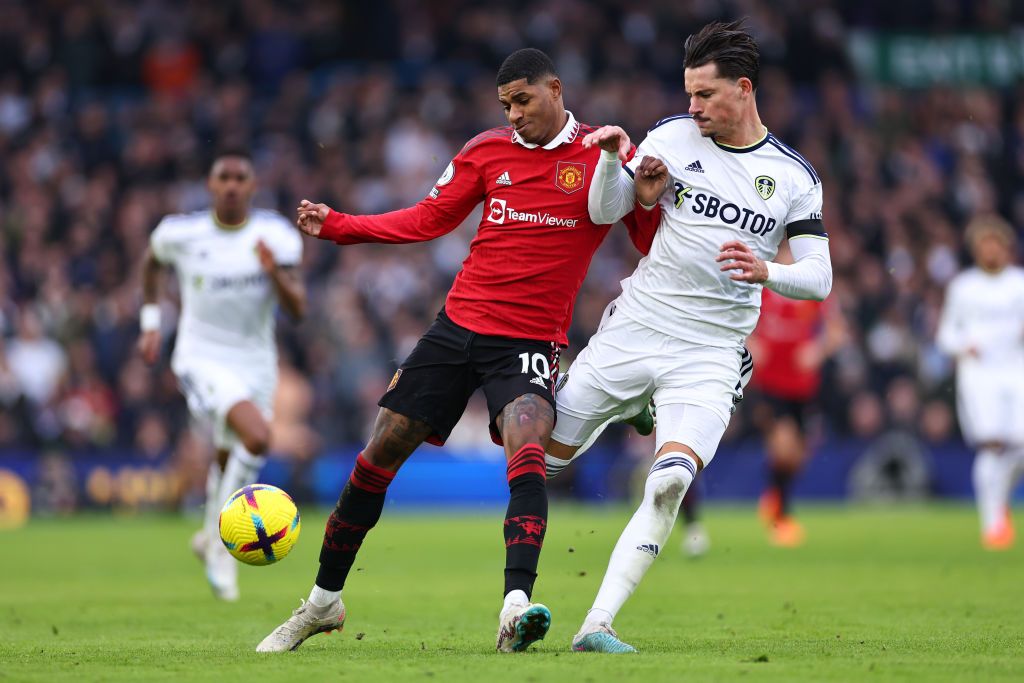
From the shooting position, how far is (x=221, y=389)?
10.6 meters

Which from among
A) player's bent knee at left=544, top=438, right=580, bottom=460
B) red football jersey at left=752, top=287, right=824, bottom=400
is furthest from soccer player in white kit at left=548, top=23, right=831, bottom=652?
red football jersey at left=752, top=287, right=824, bottom=400

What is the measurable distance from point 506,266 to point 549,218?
0.30 metres

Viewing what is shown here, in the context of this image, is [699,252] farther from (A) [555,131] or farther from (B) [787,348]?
(B) [787,348]

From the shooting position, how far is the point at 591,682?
5434mm

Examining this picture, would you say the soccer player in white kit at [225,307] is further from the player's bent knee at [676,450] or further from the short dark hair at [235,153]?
the player's bent knee at [676,450]

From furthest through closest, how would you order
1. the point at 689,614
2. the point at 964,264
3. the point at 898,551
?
1. the point at 964,264
2. the point at 898,551
3. the point at 689,614

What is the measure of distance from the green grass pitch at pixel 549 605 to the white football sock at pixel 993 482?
43cm

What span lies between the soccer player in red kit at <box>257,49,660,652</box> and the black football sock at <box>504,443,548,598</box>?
9.2 inches

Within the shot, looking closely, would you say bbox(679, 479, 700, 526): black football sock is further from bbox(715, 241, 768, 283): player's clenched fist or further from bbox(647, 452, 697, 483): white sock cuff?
bbox(715, 241, 768, 283): player's clenched fist

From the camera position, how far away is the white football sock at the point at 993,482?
1398 centimetres

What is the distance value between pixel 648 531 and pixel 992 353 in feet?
29.7

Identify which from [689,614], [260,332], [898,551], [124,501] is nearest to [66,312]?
[124,501]

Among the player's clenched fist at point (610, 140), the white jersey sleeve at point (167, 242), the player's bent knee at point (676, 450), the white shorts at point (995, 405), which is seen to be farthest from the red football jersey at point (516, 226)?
the white shorts at point (995, 405)

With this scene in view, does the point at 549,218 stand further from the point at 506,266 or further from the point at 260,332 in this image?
the point at 260,332
